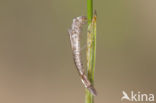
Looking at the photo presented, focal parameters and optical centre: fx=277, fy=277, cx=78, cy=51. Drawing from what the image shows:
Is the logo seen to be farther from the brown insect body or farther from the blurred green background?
the brown insect body

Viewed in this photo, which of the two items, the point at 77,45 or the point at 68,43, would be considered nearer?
the point at 77,45

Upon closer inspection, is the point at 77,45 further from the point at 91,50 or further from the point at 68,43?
the point at 68,43

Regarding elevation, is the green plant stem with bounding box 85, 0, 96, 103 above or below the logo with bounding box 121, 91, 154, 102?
above

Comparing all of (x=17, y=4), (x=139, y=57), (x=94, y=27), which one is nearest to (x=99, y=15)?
(x=139, y=57)

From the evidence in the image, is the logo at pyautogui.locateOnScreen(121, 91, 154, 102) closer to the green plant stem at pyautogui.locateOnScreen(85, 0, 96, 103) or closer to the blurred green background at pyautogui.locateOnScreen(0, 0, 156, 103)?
the blurred green background at pyautogui.locateOnScreen(0, 0, 156, 103)

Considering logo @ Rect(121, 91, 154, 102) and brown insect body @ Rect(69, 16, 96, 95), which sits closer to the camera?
brown insect body @ Rect(69, 16, 96, 95)

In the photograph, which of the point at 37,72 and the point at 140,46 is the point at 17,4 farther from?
the point at 140,46

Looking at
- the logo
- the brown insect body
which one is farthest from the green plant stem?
the logo

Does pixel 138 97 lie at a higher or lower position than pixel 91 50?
lower

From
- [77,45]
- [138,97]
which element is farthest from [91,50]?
[138,97]

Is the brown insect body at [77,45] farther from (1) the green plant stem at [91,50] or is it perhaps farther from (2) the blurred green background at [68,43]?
(2) the blurred green background at [68,43]

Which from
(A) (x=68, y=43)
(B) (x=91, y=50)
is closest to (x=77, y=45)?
(B) (x=91, y=50)
